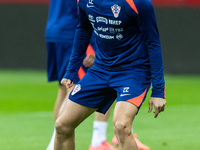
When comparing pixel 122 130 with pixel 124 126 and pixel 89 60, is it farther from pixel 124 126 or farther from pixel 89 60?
pixel 89 60

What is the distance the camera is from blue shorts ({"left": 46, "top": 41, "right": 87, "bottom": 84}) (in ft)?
16.1

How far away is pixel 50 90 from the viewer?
10336 mm

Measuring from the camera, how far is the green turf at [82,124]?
17.3 ft

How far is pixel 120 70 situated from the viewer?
12.1 feet

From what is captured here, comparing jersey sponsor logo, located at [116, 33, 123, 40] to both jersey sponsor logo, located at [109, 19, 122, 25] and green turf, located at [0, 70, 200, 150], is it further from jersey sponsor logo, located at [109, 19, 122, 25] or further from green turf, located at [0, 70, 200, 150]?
green turf, located at [0, 70, 200, 150]

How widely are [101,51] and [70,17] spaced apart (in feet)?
3.86

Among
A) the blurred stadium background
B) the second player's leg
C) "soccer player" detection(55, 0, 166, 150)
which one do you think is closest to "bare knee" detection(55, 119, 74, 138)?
"soccer player" detection(55, 0, 166, 150)

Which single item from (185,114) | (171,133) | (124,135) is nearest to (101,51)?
(124,135)

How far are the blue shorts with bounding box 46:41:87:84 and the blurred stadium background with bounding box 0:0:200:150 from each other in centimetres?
86

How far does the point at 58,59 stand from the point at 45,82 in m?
6.96

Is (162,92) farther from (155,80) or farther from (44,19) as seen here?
(44,19)

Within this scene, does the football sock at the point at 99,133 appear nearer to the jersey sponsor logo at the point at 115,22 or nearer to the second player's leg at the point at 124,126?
the second player's leg at the point at 124,126

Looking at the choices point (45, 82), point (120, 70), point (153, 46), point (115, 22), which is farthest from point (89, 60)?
point (45, 82)

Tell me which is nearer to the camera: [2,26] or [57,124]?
[57,124]
